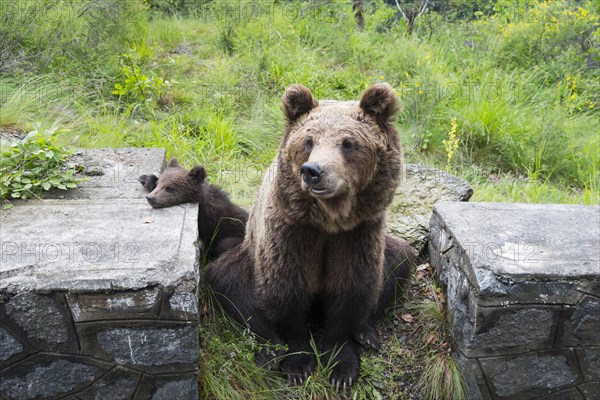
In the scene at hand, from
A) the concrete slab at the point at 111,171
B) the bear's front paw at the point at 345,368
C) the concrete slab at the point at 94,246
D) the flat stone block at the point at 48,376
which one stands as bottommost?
the bear's front paw at the point at 345,368

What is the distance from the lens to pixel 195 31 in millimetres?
8391

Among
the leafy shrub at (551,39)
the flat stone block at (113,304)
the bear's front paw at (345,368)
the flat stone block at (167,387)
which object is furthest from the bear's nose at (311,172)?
the leafy shrub at (551,39)

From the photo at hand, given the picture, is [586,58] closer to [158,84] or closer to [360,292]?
[158,84]

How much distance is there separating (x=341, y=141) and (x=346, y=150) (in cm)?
5

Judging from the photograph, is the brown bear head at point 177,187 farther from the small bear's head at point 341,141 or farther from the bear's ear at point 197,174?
the small bear's head at point 341,141

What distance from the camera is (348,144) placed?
9.83 ft

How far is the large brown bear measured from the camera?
119 inches

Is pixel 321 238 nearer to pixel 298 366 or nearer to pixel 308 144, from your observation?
pixel 308 144

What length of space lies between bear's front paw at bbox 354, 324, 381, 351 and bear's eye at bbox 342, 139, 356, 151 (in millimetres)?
1287

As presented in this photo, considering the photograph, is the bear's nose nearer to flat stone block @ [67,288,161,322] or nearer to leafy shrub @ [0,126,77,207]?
flat stone block @ [67,288,161,322]

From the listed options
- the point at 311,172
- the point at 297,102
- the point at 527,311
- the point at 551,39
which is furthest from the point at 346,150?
the point at 551,39

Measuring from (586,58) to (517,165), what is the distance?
121 inches

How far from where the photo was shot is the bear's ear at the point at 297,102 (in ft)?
10.4

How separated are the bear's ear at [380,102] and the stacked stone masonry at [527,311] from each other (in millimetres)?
908
